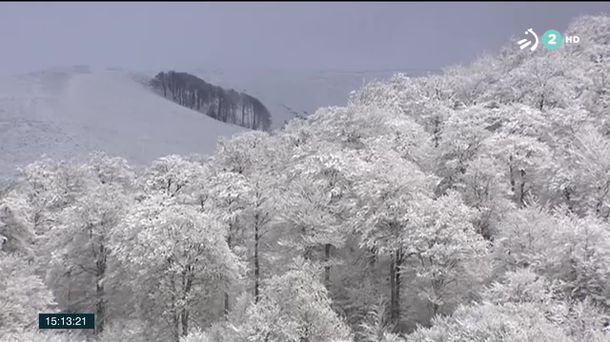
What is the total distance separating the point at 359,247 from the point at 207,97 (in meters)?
125

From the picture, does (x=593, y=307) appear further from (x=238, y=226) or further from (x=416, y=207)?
(x=238, y=226)

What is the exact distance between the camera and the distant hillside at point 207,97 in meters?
153

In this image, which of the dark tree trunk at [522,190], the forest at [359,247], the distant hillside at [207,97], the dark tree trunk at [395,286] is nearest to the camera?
the forest at [359,247]

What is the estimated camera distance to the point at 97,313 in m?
45.6

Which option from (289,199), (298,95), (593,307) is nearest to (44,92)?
(298,95)

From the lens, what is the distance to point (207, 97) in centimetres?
15838

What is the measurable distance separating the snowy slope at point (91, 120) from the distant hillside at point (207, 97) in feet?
13.8

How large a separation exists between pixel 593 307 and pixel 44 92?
155816 mm

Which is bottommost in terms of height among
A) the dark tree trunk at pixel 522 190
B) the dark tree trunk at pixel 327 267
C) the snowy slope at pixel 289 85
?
the dark tree trunk at pixel 327 267
